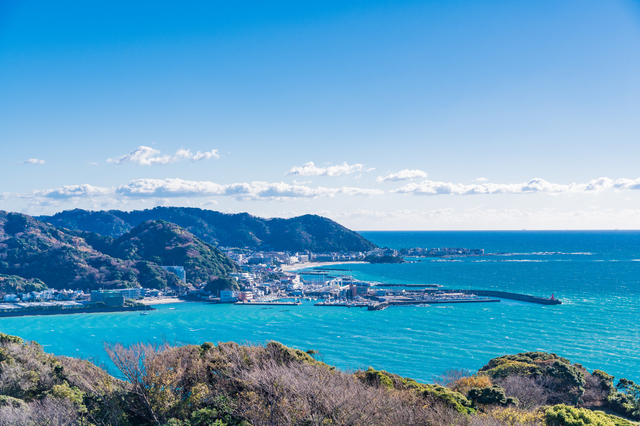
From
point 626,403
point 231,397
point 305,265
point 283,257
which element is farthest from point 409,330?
point 283,257

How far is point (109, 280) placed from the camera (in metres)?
55.7

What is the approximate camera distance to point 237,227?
125000 millimetres

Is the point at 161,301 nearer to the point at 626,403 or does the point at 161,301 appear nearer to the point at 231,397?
the point at 231,397

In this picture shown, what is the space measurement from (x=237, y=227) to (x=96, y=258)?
211ft

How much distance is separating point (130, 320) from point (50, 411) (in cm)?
3348

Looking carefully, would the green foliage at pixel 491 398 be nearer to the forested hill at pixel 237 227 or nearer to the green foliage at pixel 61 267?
the green foliage at pixel 61 267

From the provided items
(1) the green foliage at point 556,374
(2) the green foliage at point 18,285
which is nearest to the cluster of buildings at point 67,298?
(2) the green foliage at point 18,285

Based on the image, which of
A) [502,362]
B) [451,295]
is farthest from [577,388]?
[451,295]

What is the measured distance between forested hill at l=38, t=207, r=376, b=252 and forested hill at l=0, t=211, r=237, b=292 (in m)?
42.3

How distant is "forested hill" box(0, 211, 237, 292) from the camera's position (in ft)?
183

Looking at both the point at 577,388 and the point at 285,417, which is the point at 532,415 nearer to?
the point at 285,417

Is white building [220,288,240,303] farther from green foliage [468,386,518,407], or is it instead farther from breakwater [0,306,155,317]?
green foliage [468,386,518,407]

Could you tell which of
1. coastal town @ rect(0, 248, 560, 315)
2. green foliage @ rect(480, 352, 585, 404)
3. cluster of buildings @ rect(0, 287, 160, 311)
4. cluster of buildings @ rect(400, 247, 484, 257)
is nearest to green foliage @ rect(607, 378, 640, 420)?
green foliage @ rect(480, 352, 585, 404)

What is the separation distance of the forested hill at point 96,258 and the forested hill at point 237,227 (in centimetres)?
4226
